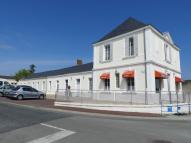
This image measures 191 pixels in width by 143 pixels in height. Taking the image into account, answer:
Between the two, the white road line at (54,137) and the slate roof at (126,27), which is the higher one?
the slate roof at (126,27)

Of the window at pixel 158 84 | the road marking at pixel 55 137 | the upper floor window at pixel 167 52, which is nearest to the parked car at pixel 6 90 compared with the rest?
the window at pixel 158 84

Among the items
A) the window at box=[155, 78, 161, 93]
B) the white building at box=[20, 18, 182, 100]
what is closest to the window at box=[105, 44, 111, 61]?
the white building at box=[20, 18, 182, 100]

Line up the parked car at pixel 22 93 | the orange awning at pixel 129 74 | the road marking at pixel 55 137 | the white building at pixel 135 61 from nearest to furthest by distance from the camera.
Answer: the road marking at pixel 55 137, the white building at pixel 135 61, the orange awning at pixel 129 74, the parked car at pixel 22 93

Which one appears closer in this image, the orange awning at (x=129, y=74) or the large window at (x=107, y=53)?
the orange awning at (x=129, y=74)

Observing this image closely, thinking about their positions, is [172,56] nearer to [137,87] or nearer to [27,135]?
[137,87]

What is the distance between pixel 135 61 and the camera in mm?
22297

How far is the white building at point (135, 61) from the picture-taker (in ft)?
70.1

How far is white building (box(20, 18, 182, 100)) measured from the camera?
2136 cm

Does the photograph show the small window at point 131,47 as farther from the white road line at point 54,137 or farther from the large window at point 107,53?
the white road line at point 54,137

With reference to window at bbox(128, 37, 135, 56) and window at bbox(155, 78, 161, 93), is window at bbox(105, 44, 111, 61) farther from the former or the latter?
window at bbox(155, 78, 161, 93)

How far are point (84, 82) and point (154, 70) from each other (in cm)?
A: 1275

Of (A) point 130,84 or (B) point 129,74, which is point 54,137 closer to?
(B) point 129,74

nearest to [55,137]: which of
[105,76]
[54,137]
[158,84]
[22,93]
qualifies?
[54,137]

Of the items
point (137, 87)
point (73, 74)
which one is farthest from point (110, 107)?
point (73, 74)
